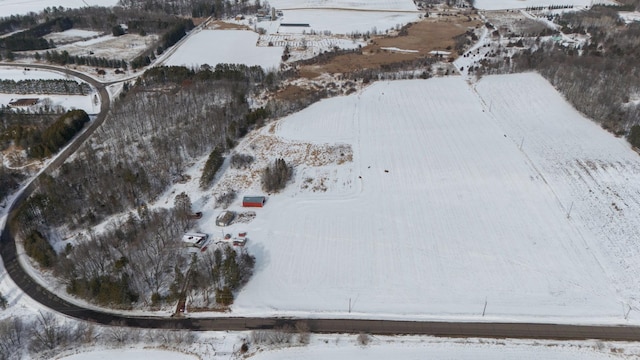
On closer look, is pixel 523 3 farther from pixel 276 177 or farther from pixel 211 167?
pixel 211 167

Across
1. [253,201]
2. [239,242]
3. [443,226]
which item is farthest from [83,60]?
[443,226]

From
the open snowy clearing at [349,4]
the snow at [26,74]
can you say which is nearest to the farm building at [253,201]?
the snow at [26,74]

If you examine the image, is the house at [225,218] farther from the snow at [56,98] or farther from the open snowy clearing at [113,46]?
the open snowy clearing at [113,46]

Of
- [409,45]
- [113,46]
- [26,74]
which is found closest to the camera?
[26,74]

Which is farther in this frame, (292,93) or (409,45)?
(409,45)

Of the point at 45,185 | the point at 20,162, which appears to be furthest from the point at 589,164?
the point at 20,162
